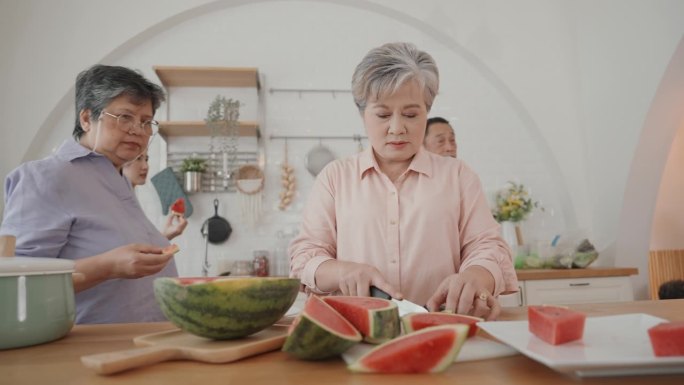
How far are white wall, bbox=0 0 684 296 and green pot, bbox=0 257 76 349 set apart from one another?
314 cm

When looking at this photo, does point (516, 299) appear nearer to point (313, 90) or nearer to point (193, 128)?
point (313, 90)

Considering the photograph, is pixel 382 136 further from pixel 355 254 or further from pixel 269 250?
pixel 269 250

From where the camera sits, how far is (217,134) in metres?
3.96

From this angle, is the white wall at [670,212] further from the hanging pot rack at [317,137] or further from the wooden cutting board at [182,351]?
the wooden cutting board at [182,351]

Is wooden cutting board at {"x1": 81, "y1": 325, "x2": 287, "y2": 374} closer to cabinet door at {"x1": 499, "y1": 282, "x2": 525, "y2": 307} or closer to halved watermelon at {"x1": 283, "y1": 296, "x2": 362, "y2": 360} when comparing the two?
halved watermelon at {"x1": 283, "y1": 296, "x2": 362, "y2": 360}

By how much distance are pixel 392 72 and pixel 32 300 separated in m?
1.12

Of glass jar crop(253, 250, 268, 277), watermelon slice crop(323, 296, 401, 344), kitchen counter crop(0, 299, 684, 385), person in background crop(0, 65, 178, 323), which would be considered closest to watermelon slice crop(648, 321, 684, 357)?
kitchen counter crop(0, 299, 684, 385)

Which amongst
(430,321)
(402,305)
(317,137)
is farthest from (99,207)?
(317,137)

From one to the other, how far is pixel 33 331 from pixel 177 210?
224 cm

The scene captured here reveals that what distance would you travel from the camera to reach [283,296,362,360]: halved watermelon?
0.75 meters

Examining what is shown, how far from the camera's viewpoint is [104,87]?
6.17ft

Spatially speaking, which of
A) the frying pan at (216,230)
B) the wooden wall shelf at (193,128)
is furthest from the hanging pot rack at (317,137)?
the frying pan at (216,230)

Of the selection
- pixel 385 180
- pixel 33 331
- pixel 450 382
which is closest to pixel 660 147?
pixel 385 180

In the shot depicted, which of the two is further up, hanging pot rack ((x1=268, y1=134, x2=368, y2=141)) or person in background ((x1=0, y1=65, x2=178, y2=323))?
hanging pot rack ((x1=268, y1=134, x2=368, y2=141))
